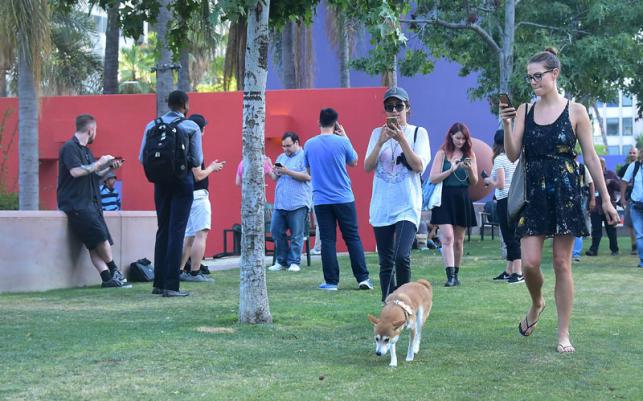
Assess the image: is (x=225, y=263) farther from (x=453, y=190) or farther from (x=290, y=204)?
(x=453, y=190)

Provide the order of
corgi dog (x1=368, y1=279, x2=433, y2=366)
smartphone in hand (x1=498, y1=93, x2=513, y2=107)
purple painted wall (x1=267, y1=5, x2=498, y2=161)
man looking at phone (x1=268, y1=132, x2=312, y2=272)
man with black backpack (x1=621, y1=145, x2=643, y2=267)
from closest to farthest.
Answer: corgi dog (x1=368, y1=279, x2=433, y2=366) < smartphone in hand (x1=498, y1=93, x2=513, y2=107) < man looking at phone (x1=268, y1=132, x2=312, y2=272) < man with black backpack (x1=621, y1=145, x2=643, y2=267) < purple painted wall (x1=267, y1=5, x2=498, y2=161)

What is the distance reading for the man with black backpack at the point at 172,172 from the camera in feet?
32.6

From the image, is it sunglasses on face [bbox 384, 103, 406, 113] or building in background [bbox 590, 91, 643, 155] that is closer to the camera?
sunglasses on face [bbox 384, 103, 406, 113]

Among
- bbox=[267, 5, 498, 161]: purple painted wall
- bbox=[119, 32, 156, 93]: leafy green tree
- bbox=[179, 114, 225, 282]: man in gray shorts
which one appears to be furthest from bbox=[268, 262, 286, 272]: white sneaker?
bbox=[119, 32, 156, 93]: leafy green tree

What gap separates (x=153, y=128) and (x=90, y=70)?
25.2 meters

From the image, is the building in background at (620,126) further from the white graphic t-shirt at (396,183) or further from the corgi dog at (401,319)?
the corgi dog at (401,319)

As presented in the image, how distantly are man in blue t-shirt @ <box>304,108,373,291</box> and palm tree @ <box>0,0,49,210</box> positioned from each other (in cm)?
585

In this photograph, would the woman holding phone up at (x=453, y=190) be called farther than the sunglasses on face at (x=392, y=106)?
Yes

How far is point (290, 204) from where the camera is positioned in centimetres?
1380

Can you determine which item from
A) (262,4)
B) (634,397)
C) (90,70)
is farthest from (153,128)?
(90,70)

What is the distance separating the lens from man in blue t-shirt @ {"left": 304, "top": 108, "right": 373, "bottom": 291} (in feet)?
36.3

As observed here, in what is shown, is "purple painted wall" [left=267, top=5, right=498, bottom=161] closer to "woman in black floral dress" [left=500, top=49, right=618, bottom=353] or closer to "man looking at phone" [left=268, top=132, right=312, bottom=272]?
"man looking at phone" [left=268, top=132, right=312, bottom=272]

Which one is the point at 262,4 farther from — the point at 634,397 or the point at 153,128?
the point at 634,397

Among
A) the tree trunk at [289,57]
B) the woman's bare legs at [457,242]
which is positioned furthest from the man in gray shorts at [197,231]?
the tree trunk at [289,57]
